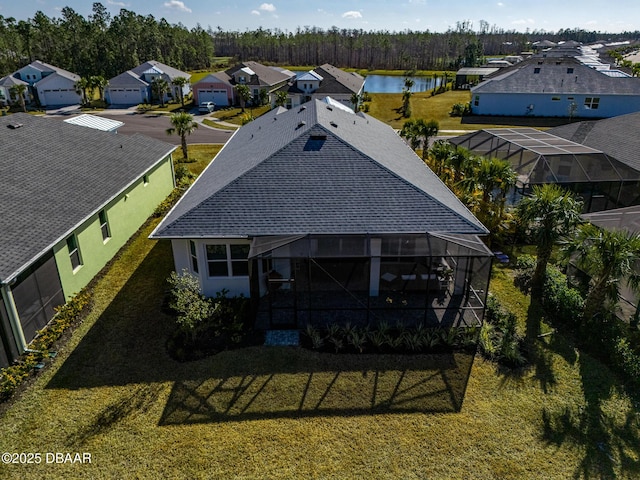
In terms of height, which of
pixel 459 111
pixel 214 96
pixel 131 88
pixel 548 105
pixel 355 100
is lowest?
pixel 459 111

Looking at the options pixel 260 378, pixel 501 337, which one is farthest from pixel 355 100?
pixel 260 378

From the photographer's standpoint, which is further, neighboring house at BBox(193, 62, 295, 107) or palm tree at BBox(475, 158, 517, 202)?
neighboring house at BBox(193, 62, 295, 107)

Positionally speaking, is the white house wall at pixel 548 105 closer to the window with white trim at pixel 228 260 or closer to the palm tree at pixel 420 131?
the palm tree at pixel 420 131

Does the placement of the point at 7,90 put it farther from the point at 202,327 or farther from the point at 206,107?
the point at 202,327

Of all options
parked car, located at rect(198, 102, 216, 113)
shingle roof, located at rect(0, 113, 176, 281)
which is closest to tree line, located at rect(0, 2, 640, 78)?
parked car, located at rect(198, 102, 216, 113)

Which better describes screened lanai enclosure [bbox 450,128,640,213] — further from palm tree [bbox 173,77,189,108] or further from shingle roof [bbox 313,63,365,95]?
palm tree [bbox 173,77,189,108]

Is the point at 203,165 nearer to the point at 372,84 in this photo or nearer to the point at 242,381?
the point at 242,381

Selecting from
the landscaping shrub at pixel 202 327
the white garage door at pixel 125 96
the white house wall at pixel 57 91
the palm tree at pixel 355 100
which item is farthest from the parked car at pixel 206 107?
the landscaping shrub at pixel 202 327
